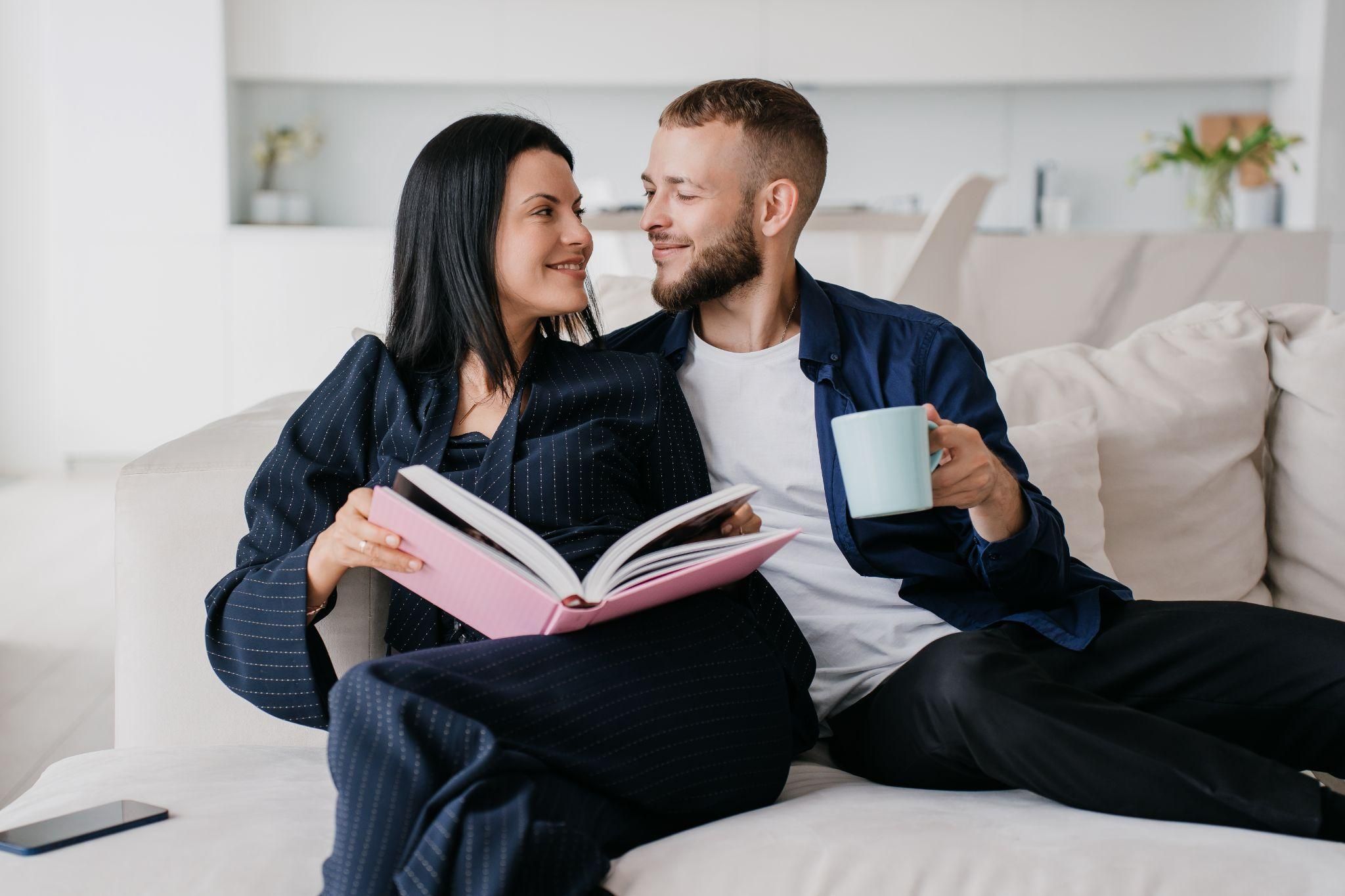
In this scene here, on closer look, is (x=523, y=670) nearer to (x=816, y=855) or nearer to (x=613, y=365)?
(x=816, y=855)

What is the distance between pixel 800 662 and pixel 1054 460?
0.52 m

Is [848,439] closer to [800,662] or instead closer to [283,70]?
[800,662]

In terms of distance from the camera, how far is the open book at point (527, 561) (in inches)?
44.1

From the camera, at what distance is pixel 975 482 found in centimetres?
135

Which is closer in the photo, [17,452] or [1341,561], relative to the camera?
[1341,561]

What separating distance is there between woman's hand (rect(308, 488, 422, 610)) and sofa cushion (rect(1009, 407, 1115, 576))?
0.90 meters

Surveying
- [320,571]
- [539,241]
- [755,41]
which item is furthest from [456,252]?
[755,41]

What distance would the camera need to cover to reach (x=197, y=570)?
149 cm

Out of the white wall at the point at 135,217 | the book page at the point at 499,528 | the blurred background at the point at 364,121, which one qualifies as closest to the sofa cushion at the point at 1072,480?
the book page at the point at 499,528

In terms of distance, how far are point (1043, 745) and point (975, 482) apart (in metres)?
0.28

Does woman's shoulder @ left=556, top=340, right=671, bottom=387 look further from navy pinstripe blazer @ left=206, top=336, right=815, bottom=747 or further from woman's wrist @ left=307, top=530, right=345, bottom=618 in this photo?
woman's wrist @ left=307, top=530, right=345, bottom=618

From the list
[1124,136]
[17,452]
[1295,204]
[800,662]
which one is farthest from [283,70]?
[800,662]

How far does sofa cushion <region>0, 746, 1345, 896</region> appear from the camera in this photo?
1.09m

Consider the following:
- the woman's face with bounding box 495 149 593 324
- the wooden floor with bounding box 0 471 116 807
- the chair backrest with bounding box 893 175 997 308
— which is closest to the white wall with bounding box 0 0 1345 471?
the wooden floor with bounding box 0 471 116 807
